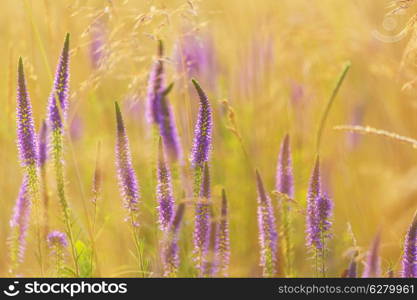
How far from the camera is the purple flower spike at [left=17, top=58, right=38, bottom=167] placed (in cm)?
197

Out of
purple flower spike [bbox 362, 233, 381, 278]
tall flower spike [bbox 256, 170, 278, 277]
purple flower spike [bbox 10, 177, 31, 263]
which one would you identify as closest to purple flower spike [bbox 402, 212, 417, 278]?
purple flower spike [bbox 362, 233, 381, 278]

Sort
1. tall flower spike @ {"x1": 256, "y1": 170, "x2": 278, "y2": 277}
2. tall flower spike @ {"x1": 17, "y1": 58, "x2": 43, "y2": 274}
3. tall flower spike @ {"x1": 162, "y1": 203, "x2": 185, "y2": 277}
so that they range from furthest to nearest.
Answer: tall flower spike @ {"x1": 256, "y1": 170, "x2": 278, "y2": 277}, tall flower spike @ {"x1": 17, "y1": 58, "x2": 43, "y2": 274}, tall flower spike @ {"x1": 162, "y1": 203, "x2": 185, "y2": 277}

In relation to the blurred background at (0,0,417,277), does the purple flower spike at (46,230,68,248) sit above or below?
below

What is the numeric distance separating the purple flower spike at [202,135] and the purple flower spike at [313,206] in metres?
0.32

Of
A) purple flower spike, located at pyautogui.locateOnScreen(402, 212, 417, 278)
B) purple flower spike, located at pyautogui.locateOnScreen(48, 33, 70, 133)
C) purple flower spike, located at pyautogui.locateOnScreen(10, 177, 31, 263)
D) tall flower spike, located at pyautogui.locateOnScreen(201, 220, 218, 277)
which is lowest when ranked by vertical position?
purple flower spike, located at pyautogui.locateOnScreen(402, 212, 417, 278)

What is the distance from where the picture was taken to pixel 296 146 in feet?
12.0

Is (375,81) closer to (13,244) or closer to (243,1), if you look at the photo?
(243,1)

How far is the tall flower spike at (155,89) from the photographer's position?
2426 mm

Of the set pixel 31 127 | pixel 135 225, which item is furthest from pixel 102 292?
pixel 31 127

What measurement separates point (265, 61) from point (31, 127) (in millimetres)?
1962

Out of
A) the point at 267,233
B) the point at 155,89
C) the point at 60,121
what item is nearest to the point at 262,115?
the point at 155,89

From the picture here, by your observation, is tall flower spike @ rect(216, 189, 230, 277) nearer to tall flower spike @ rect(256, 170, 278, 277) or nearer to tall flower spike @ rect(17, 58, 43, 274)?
tall flower spike @ rect(256, 170, 278, 277)

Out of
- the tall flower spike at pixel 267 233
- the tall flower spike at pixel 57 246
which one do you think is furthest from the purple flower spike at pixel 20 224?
the tall flower spike at pixel 267 233

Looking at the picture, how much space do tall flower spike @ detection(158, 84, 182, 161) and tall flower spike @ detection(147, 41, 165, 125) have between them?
0.02 meters
